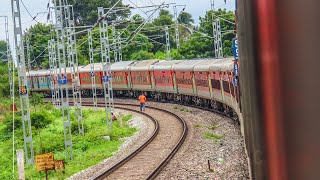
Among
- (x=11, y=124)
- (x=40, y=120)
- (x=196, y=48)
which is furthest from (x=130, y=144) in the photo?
(x=196, y=48)

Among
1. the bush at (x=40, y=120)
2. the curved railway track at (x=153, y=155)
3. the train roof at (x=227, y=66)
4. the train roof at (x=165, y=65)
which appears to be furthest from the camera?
the train roof at (x=165, y=65)

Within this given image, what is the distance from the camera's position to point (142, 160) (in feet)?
51.8

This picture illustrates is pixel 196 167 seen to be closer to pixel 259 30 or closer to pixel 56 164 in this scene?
pixel 56 164

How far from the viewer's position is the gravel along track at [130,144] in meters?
14.9

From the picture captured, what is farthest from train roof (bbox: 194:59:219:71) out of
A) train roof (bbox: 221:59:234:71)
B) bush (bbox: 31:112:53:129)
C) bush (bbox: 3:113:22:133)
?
bush (bbox: 3:113:22:133)

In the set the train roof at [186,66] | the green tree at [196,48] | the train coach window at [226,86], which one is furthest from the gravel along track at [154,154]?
the green tree at [196,48]

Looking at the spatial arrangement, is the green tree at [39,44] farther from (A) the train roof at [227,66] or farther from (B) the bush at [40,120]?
(A) the train roof at [227,66]

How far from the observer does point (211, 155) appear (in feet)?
49.8

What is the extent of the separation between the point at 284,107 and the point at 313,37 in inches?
8.7

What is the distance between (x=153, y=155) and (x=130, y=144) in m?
3.37

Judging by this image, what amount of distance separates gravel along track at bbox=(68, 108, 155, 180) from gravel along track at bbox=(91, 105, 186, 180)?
408 mm

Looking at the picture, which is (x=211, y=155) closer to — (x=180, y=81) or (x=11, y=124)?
(x=11, y=124)

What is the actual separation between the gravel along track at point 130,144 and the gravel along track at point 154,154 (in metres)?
0.41

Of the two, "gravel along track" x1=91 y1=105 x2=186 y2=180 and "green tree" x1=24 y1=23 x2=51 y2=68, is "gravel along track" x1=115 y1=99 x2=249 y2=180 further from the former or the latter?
"green tree" x1=24 y1=23 x2=51 y2=68
